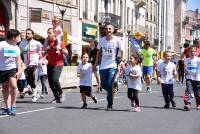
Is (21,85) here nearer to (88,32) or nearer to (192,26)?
(88,32)

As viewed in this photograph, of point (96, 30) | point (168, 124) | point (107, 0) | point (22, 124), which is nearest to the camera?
point (22, 124)

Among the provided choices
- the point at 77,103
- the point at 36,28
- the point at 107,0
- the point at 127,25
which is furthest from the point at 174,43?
the point at 77,103

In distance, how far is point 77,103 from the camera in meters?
14.4

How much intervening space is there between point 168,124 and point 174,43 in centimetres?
9041

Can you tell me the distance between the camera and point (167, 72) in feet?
45.4

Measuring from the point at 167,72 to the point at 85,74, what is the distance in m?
2.02

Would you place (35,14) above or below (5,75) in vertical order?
above

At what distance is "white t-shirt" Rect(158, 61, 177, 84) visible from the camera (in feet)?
45.4

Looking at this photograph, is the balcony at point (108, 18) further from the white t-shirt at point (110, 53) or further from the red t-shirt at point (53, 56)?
the white t-shirt at point (110, 53)

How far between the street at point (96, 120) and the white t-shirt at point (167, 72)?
0.67 metres

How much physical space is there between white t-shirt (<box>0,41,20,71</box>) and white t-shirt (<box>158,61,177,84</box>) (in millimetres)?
4105

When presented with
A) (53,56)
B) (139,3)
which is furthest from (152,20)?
(53,56)

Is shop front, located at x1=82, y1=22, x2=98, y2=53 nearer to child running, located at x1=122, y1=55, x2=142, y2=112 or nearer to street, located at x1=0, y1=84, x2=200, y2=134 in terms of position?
child running, located at x1=122, y1=55, x2=142, y2=112

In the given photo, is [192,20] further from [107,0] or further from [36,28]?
[36,28]
